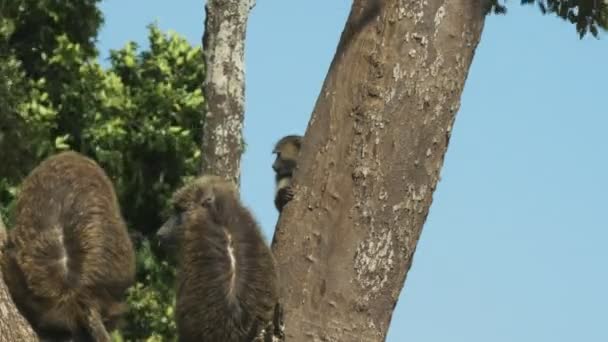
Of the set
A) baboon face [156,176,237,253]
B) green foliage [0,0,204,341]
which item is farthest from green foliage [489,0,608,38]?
green foliage [0,0,204,341]

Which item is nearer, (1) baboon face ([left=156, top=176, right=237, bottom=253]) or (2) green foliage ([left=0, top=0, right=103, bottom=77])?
(1) baboon face ([left=156, top=176, right=237, bottom=253])

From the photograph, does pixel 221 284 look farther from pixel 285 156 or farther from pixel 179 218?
pixel 285 156

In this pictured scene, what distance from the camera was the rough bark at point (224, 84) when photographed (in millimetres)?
8867

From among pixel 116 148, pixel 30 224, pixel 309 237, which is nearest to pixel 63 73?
pixel 116 148

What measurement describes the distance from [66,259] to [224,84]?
2371 mm

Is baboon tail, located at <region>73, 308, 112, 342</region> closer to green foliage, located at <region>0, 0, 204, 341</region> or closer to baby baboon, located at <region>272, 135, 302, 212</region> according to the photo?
baby baboon, located at <region>272, 135, 302, 212</region>

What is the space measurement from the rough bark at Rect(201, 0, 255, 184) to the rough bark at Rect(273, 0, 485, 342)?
9.68ft

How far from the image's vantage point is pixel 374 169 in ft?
18.9

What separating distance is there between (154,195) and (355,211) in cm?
1573

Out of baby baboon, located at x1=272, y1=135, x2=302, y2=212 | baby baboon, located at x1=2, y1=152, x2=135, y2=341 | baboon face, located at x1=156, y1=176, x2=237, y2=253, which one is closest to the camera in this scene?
baboon face, located at x1=156, y1=176, x2=237, y2=253

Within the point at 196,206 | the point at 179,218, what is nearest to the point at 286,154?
the point at 179,218

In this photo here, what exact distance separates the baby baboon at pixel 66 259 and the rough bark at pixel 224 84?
5.18 feet

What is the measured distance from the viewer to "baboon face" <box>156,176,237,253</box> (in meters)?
6.81

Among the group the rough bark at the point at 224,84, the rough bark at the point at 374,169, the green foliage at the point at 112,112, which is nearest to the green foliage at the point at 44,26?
the green foliage at the point at 112,112
